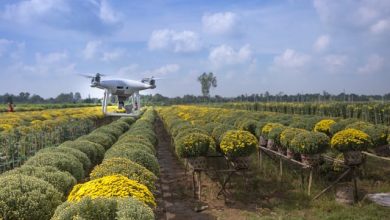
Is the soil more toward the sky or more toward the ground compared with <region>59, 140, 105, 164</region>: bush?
more toward the ground

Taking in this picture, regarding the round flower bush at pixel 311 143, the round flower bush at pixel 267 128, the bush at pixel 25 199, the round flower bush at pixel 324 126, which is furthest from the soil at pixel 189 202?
the round flower bush at pixel 324 126

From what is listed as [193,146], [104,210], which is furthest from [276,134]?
[104,210]

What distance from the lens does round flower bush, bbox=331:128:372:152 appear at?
1207cm

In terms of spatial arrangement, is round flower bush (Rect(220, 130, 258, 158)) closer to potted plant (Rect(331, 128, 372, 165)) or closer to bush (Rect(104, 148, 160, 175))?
potted plant (Rect(331, 128, 372, 165))

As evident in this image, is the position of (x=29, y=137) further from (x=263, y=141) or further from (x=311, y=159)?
(x=311, y=159)

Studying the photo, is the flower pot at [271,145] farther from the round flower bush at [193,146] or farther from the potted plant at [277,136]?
the round flower bush at [193,146]

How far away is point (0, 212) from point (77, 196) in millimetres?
1194

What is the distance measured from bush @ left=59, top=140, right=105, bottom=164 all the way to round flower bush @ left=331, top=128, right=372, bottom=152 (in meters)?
6.88

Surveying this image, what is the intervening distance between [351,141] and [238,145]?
302 cm

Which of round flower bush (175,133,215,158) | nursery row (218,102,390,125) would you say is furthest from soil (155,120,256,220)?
nursery row (218,102,390,125)

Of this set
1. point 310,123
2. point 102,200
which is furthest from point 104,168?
point 310,123

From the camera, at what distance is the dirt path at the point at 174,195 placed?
11.2m

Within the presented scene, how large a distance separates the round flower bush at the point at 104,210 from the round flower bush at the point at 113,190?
65cm

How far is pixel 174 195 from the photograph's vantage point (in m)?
13.6
